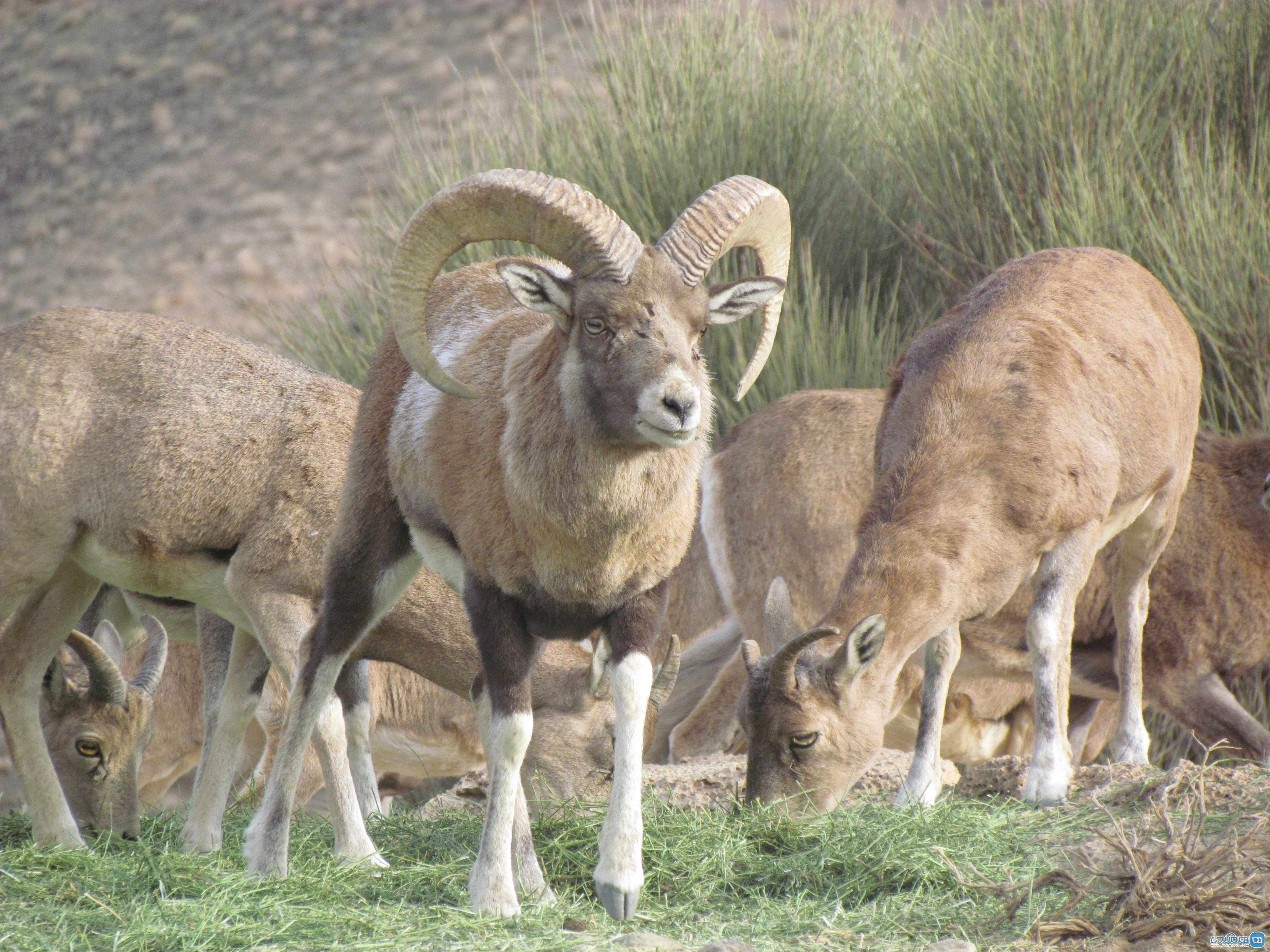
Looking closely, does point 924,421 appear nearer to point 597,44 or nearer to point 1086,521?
point 1086,521

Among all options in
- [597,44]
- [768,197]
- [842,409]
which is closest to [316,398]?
[768,197]

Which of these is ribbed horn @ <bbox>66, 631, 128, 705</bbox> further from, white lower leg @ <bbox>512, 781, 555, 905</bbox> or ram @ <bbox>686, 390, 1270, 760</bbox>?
ram @ <bbox>686, 390, 1270, 760</bbox>

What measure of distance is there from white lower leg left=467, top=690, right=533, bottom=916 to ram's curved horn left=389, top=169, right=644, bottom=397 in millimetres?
1177

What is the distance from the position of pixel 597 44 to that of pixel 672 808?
351 inches

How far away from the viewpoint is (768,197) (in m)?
5.44

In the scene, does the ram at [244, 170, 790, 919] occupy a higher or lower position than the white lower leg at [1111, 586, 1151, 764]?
higher

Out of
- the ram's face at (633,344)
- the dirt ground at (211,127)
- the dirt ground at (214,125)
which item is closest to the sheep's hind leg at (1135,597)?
the ram's face at (633,344)

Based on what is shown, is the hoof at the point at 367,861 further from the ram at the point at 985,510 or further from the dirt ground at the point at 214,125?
the dirt ground at the point at 214,125

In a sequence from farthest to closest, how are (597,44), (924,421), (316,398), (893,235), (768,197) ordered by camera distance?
(597,44), (893,235), (316,398), (924,421), (768,197)

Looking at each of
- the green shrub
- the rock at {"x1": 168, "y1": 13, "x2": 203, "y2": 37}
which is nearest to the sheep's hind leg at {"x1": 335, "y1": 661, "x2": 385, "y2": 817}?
the green shrub

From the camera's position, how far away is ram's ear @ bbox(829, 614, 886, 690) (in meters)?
5.68

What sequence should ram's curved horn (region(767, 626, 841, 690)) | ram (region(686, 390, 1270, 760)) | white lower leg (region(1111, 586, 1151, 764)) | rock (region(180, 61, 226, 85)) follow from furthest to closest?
rock (region(180, 61, 226, 85)) → ram (region(686, 390, 1270, 760)) → white lower leg (region(1111, 586, 1151, 764)) → ram's curved horn (region(767, 626, 841, 690))

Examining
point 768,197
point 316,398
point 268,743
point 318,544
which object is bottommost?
point 268,743

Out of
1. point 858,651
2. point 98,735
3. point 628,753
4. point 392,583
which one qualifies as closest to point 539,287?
point 392,583
